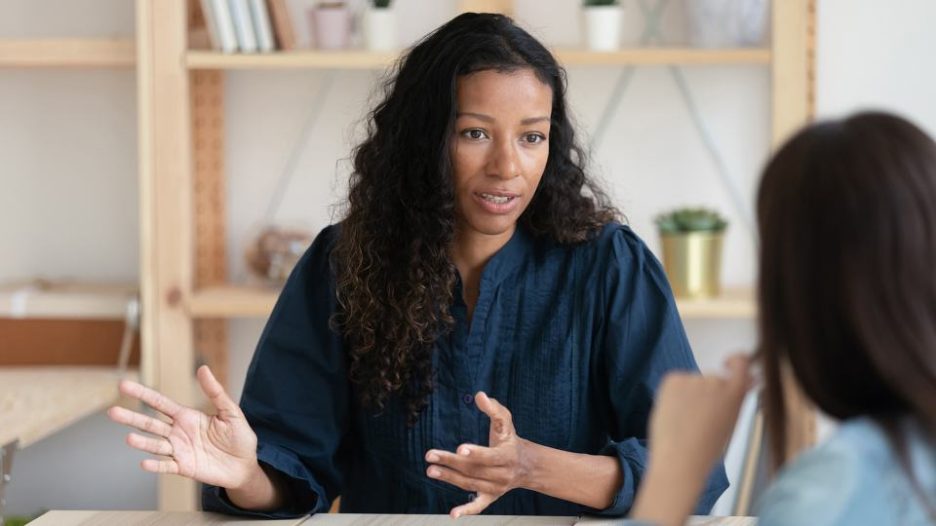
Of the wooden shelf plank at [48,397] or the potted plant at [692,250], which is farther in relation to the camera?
the potted plant at [692,250]

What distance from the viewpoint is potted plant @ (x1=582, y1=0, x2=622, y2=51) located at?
2.65 meters

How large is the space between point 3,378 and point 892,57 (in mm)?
2072

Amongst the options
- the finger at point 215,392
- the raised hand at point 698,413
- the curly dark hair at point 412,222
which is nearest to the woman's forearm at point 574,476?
the curly dark hair at point 412,222

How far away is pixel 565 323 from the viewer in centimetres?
178

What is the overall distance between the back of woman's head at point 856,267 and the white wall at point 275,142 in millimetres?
1949

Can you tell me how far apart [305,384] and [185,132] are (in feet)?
3.67

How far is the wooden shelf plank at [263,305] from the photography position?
267 cm

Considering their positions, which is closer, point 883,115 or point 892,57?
point 883,115

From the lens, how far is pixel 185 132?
8.90 ft

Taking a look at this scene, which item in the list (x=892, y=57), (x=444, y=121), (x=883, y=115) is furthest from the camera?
(x=892, y=57)

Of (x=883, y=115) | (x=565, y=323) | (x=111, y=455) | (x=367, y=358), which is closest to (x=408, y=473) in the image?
(x=367, y=358)

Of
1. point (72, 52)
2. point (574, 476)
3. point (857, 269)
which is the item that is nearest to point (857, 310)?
point (857, 269)

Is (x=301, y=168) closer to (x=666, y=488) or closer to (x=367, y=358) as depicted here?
(x=367, y=358)

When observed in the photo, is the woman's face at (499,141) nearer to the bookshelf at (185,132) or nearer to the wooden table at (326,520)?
the wooden table at (326,520)
